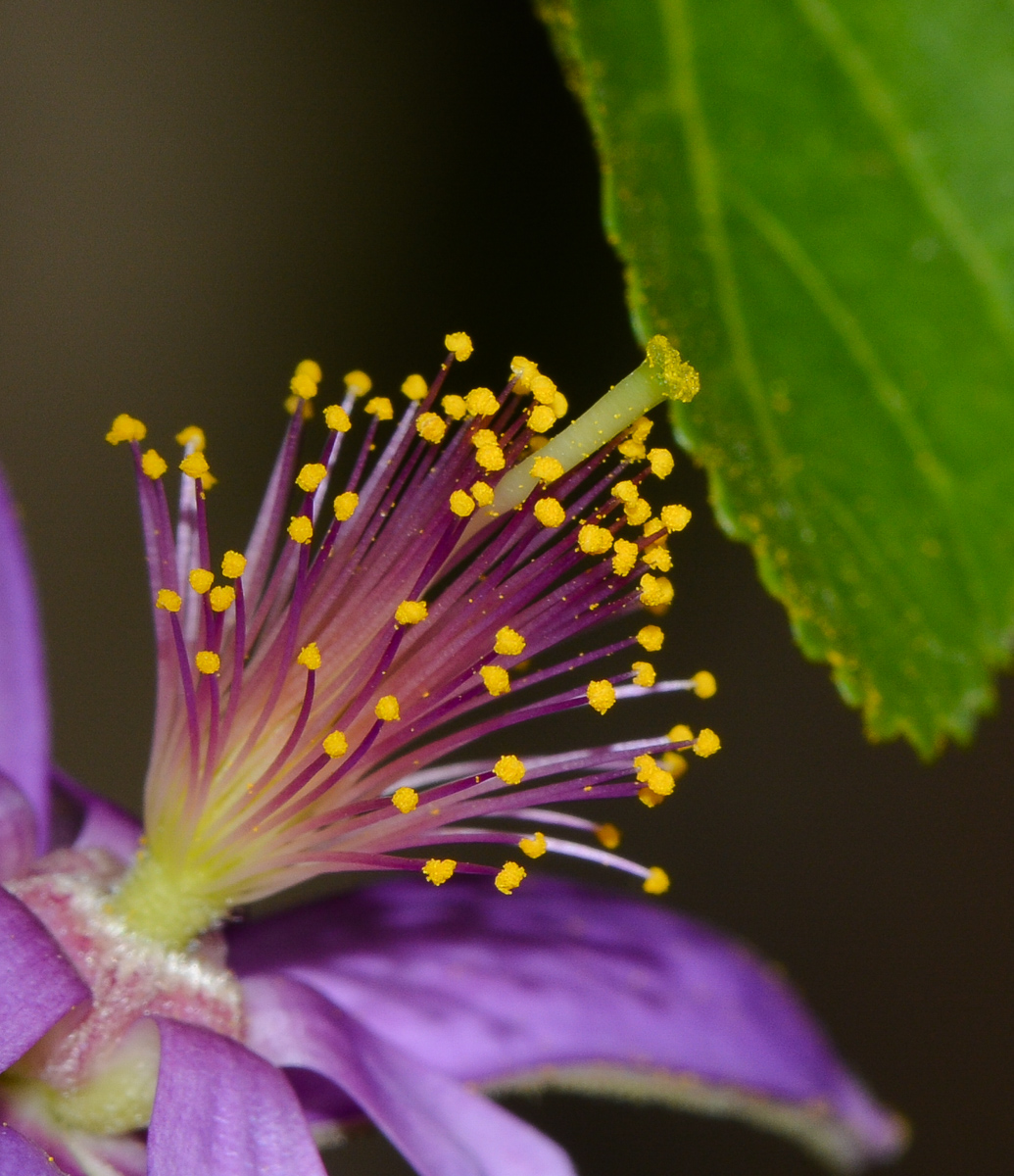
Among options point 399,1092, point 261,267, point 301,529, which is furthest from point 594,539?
point 261,267

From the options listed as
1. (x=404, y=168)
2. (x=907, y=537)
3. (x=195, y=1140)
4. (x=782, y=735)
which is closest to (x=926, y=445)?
(x=907, y=537)

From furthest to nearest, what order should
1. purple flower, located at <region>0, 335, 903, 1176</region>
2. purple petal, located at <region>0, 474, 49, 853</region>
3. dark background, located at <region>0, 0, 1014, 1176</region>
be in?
dark background, located at <region>0, 0, 1014, 1176</region>, purple petal, located at <region>0, 474, 49, 853</region>, purple flower, located at <region>0, 335, 903, 1176</region>

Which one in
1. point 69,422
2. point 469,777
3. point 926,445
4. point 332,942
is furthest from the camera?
point 69,422

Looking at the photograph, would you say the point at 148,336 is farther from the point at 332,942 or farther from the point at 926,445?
the point at 926,445

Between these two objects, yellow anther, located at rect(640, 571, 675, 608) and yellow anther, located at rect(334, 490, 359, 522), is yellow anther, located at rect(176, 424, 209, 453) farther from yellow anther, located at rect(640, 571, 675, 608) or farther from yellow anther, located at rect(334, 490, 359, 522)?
yellow anther, located at rect(640, 571, 675, 608)

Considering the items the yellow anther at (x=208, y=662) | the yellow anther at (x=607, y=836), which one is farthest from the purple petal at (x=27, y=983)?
the yellow anther at (x=607, y=836)

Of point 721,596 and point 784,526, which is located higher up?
point 721,596

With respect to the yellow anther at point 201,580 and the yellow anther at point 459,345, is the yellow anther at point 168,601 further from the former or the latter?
the yellow anther at point 459,345

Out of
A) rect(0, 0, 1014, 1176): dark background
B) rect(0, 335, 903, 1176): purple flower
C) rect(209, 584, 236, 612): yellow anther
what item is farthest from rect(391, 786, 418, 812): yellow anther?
rect(0, 0, 1014, 1176): dark background
